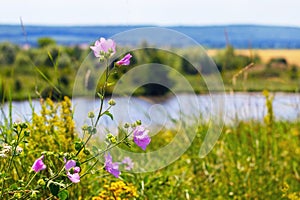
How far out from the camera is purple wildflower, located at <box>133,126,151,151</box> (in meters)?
1.53

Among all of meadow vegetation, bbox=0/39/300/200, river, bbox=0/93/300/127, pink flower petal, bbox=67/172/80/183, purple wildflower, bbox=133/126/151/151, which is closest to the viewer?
pink flower petal, bbox=67/172/80/183

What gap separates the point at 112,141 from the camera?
4.89ft

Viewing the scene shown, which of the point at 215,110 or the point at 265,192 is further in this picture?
the point at 215,110

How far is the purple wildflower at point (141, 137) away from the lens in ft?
5.02

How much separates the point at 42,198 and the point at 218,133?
1.54 metres

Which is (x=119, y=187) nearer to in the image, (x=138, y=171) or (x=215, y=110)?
(x=138, y=171)

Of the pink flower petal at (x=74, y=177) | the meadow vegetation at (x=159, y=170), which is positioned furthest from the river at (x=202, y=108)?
the pink flower petal at (x=74, y=177)

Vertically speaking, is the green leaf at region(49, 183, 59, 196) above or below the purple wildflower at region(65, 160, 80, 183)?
below

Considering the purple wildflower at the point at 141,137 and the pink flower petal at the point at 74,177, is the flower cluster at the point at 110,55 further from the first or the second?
the pink flower petal at the point at 74,177

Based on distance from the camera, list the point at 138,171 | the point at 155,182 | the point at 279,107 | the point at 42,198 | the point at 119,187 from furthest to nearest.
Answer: the point at 279,107, the point at 138,171, the point at 155,182, the point at 42,198, the point at 119,187

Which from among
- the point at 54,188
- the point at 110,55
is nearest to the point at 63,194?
the point at 54,188

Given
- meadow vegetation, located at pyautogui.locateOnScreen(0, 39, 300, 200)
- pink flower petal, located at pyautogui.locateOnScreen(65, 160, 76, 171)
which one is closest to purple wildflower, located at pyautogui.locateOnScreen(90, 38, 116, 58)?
meadow vegetation, located at pyautogui.locateOnScreen(0, 39, 300, 200)

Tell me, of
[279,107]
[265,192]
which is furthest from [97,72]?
[279,107]

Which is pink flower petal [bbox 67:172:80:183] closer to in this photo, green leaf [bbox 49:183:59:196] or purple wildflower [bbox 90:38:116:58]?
green leaf [bbox 49:183:59:196]
